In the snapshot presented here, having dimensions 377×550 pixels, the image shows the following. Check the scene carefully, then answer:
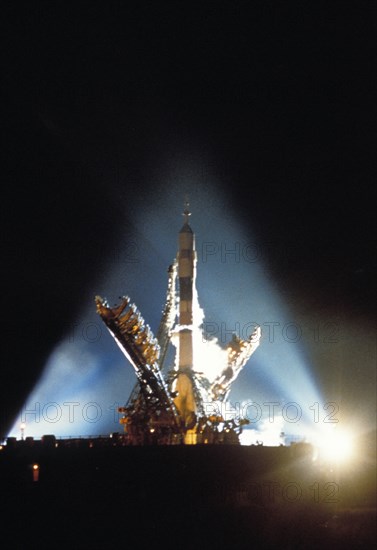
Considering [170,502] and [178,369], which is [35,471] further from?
[178,369]

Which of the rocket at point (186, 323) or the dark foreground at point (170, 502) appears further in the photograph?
the rocket at point (186, 323)

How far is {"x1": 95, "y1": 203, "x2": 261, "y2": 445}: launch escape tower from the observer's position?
2616 inches

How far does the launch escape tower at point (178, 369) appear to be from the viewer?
66438 mm

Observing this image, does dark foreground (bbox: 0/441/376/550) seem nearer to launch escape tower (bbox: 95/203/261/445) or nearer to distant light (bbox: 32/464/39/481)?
distant light (bbox: 32/464/39/481)

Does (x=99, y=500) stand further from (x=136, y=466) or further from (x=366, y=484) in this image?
(x=366, y=484)

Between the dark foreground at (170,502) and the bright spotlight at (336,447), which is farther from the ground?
the bright spotlight at (336,447)

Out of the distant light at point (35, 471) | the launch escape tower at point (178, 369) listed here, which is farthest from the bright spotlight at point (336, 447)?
the distant light at point (35, 471)

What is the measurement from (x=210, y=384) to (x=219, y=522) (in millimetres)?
27335

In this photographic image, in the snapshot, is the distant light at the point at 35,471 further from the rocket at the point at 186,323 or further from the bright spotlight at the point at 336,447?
the bright spotlight at the point at 336,447

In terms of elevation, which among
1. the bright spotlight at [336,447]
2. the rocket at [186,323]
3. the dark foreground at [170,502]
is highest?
the rocket at [186,323]

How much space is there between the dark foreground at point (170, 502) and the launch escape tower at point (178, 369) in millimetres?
8162

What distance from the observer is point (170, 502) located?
174ft

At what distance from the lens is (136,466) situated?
186 ft

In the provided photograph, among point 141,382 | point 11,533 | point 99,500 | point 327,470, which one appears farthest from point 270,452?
point 11,533
